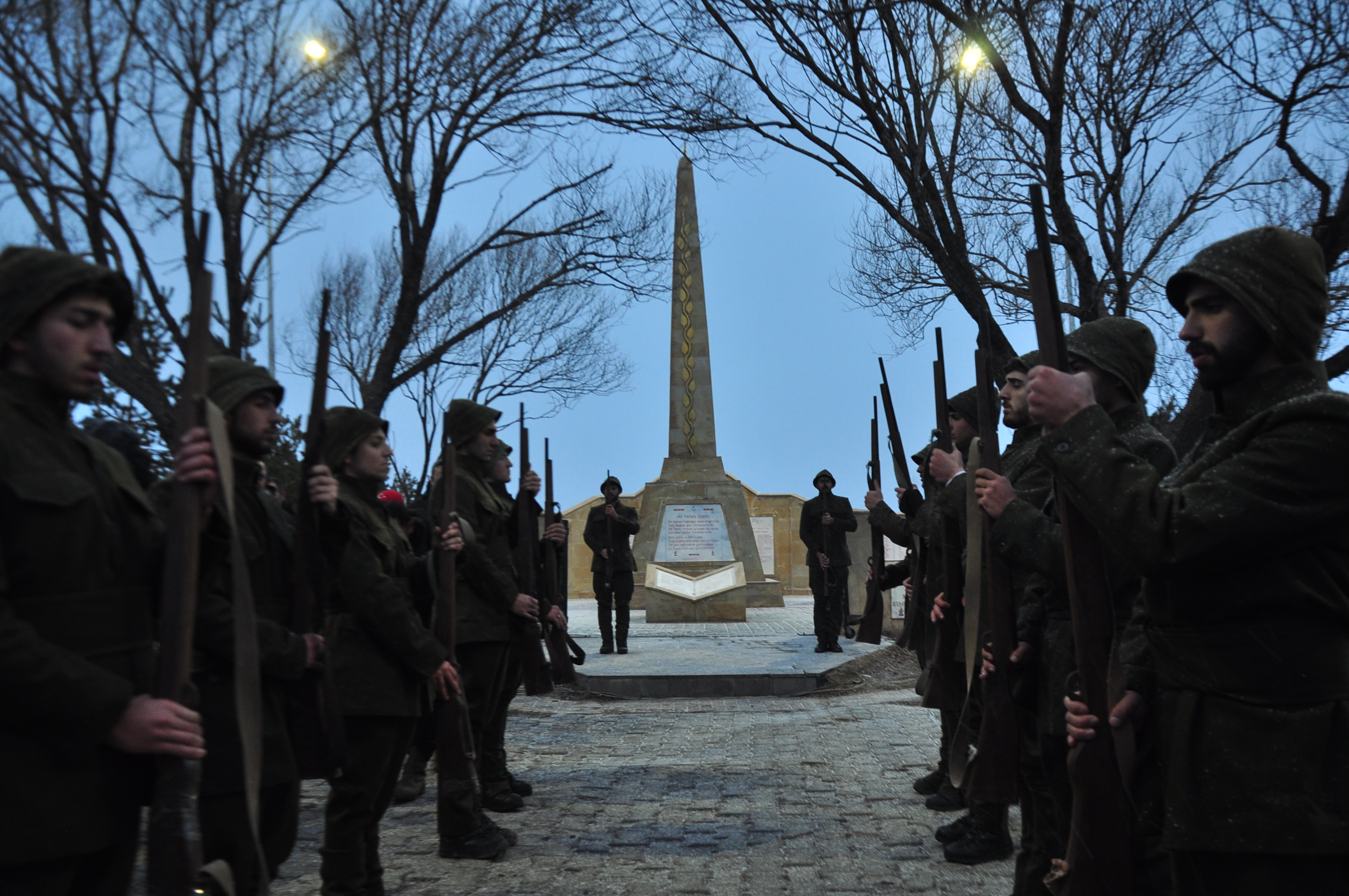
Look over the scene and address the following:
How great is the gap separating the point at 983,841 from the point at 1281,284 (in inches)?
133

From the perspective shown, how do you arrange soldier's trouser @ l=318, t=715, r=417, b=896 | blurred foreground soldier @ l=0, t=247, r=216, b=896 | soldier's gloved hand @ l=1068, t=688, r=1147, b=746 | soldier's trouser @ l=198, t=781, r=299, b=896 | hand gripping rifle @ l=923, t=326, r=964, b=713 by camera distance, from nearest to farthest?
blurred foreground soldier @ l=0, t=247, r=216, b=896 < soldier's gloved hand @ l=1068, t=688, r=1147, b=746 < soldier's trouser @ l=198, t=781, r=299, b=896 < soldier's trouser @ l=318, t=715, r=417, b=896 < hand gripping rifle @ l=923, t=326, r=964, b=713

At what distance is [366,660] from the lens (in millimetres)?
4160

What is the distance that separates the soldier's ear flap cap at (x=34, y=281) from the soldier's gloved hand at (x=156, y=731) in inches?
30.5

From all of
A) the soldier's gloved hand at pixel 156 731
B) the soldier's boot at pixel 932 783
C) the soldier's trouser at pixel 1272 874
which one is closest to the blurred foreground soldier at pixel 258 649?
the soldier's gloved hand at pixel 156 731

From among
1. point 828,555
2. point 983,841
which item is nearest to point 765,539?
point 828,555

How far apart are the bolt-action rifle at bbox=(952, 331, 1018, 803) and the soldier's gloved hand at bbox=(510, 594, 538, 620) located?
2730 mm

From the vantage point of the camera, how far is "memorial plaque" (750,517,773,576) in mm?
28062

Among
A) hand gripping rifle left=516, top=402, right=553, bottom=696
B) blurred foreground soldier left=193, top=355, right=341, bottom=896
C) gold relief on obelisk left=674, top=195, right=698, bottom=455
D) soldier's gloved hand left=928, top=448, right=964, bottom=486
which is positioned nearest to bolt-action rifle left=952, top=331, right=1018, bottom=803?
soldier's gloved hand left=928, top=448, right=964, bottom=486

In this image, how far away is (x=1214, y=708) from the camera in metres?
2.29

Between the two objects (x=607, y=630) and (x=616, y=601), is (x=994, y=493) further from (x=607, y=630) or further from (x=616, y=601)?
(x=616, y=601)

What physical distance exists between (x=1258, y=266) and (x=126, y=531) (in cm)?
242

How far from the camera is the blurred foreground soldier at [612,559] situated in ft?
45.6

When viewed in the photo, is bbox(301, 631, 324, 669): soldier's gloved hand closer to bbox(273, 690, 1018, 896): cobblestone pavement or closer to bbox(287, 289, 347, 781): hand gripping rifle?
bbox(287, 289, 347, 781): hand gripping rifle

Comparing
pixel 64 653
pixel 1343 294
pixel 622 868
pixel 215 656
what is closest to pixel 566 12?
pixel 1343 294
